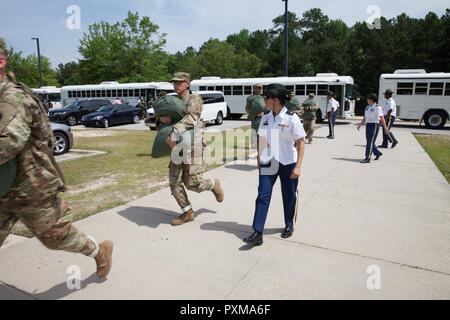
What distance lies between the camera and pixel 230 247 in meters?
3.94

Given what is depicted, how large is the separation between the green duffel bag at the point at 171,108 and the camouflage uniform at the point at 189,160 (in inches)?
2.5

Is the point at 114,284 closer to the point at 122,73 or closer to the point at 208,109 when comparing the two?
the point at 208,109

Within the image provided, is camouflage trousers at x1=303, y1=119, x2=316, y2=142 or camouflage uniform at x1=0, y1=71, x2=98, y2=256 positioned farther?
camouflage trousers at x1=303, y1=119, x2=316, y2=142

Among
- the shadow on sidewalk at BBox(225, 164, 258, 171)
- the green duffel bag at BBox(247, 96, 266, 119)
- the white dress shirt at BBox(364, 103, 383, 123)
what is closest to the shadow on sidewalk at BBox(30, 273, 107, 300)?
the shadow on sidewalk at BBox(225, 164, 258, 171)

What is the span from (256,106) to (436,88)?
14.9 metres

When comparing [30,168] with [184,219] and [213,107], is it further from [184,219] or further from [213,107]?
[213,107]

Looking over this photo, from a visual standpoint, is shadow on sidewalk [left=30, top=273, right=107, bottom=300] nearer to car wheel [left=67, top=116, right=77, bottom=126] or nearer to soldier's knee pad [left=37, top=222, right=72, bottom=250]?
soldier's knee pad [left=37, top=222, right=72, bottom=250]

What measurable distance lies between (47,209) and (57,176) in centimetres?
25

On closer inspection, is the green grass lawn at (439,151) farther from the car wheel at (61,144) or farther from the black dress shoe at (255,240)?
the car wheel at (61,144)

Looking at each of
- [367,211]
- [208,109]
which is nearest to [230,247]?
[367,211]

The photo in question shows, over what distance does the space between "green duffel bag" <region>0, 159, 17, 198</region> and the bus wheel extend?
20.5m

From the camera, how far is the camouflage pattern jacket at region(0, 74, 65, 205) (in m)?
2.23

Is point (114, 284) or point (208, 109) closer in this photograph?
point (114, 284)
